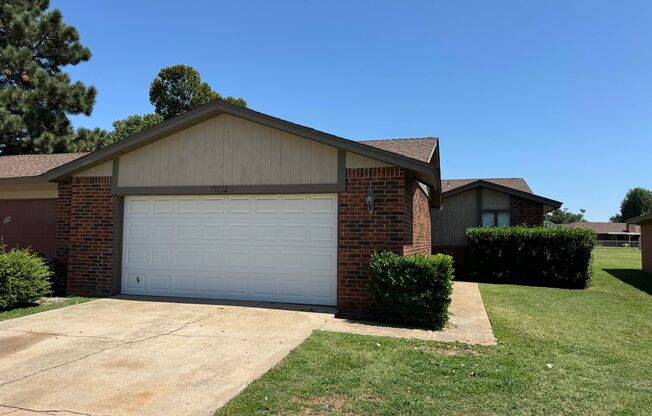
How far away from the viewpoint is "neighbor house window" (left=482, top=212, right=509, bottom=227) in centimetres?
1791

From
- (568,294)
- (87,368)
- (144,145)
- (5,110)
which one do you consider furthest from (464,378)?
(5,110)

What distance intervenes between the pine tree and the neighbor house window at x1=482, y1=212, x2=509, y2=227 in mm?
22441

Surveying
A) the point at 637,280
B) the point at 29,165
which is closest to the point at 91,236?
the point at 29,165

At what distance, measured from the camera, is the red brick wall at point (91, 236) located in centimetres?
977

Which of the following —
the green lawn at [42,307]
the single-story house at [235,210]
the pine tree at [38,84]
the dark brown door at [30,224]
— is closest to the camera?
the green lawn at [42,307]

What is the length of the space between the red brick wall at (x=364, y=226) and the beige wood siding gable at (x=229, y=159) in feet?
1.96

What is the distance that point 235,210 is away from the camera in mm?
9273

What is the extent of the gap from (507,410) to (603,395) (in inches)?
47.5

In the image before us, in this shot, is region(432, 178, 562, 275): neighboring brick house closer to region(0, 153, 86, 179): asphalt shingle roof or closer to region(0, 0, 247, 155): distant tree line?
region(0, 153, 86, 179): asphalt shingle roof

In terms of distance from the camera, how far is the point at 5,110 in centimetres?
2333

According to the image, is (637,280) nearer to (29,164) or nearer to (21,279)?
(21,279)

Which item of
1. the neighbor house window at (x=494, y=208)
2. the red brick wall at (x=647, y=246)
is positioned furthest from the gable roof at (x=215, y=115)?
the red brick wall at (x=647, y=246)

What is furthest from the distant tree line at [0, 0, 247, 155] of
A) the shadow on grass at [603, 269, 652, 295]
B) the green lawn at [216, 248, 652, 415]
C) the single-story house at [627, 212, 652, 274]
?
the single-story house at [627, 212, 652, 274]

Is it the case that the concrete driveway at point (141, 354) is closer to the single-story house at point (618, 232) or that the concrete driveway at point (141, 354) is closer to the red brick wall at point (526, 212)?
the red brick wall at point (526, 212)
